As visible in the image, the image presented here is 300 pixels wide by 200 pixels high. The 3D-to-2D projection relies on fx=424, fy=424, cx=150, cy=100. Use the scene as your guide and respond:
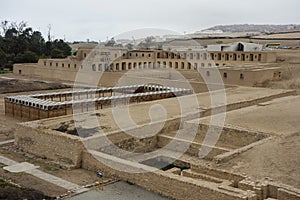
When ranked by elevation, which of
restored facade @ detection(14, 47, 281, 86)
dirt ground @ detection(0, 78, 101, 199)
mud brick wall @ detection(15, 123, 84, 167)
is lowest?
dirt ground @ detection(0, 78, 101, 199)

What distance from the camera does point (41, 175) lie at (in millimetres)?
11344

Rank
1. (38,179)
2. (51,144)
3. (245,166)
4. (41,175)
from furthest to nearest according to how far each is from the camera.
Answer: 1. (51,144)
2. (41,175)
3. (38,179)
4. (245,166)

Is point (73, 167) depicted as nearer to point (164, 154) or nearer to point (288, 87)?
point (164, 154)

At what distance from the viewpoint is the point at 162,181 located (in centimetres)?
994

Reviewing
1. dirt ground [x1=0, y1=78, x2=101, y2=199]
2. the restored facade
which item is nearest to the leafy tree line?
the restored facade

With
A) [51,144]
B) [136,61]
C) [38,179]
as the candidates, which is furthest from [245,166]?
[136,61]

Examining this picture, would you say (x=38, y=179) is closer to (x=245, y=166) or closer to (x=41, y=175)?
(x=41, y=175)

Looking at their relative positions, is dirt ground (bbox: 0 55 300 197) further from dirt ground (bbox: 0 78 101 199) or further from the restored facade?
the restored facade

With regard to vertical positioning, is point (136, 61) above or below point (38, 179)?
above

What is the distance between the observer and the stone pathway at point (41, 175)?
10.5 meters

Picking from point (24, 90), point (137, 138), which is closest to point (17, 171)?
point (137, 138)

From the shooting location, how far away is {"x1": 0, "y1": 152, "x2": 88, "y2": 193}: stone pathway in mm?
10461

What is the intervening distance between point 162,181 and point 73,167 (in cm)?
314

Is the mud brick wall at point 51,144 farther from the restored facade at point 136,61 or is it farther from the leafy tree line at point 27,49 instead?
the leafy tree line at point 27,49
